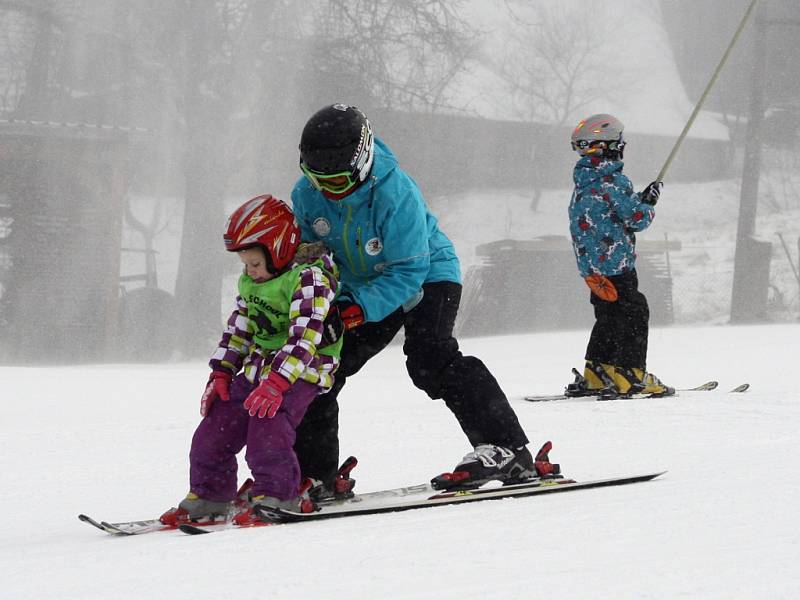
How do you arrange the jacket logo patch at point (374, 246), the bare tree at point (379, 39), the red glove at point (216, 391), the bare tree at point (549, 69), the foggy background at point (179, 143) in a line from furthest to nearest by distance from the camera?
the bare tree at point (549, 69) → the bare tree at point (379, 39) → the foggy background at point (179, 143) → the jacket logo patch at point (374, 246) → the red glove at point (216, 391)

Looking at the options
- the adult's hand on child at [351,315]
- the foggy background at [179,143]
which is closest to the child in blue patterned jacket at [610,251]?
the adult's hand on child at [351,315]

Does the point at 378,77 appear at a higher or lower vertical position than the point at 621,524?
higher

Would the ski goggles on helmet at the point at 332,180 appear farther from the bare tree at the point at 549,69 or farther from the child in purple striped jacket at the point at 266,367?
the bare tree at the point at 549,69

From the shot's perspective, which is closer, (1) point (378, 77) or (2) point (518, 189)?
(1) point (378, 77)

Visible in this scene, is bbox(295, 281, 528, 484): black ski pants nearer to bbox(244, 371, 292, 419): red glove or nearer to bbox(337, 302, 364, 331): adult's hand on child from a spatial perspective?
bbox(337, 302, 364, 331): adult's hand on child

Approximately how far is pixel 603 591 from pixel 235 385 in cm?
164

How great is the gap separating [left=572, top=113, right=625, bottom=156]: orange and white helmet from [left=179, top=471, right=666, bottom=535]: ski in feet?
10.0

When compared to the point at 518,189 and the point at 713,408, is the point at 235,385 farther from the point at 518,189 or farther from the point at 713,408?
the point at 518,189

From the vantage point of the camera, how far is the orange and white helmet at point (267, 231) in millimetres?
3504

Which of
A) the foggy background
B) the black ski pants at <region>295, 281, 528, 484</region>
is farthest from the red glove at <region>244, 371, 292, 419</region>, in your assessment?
the foggy background

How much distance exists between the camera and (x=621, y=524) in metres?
3.07

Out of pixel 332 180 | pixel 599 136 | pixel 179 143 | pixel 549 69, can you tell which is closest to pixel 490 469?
pixel 332 180

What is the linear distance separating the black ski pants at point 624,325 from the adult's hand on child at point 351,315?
354 centimetres

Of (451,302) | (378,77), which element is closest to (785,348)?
(451,302)
